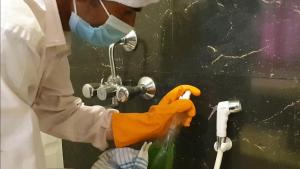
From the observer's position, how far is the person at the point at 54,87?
68 cm

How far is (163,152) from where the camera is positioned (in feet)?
3.56

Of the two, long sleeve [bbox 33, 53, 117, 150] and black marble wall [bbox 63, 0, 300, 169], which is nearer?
black marble wall [bbox 63, 0, 300, 169]

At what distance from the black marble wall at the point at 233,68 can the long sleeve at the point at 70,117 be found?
18cm

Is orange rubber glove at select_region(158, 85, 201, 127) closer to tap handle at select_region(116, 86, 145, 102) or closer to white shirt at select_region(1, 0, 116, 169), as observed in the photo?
tap handle at select_region(116, 86, 145, 102)

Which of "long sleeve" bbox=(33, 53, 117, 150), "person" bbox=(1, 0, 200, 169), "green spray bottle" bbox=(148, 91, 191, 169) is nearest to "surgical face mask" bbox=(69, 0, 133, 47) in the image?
"person" bbox=(1, 0, 200, 169)

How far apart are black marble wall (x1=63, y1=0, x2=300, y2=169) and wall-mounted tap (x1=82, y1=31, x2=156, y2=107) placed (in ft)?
0.08

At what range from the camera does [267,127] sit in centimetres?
93

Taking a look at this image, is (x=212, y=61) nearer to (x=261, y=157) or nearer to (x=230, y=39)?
(x=230, y=39)

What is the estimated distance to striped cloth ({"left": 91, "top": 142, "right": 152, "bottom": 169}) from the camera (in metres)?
1.02

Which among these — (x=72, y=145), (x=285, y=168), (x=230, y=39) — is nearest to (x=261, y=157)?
(x=285, y=168)

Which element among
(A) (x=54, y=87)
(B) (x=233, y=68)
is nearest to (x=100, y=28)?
(A) (x=54, y=87)

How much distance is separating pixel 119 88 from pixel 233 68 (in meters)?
0.36

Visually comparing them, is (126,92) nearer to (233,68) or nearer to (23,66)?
(233,68)

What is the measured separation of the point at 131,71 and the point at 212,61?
0.32 metres
